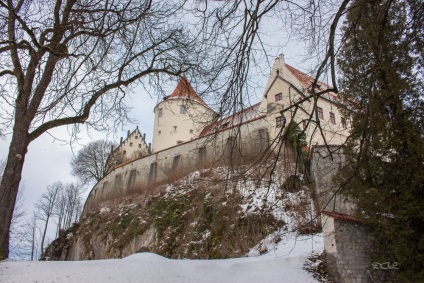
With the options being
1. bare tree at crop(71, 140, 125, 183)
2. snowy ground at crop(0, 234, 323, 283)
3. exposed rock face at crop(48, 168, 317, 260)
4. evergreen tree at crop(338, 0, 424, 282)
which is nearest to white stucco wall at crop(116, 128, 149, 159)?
bare tree at crop(71, 140, 125, 183)

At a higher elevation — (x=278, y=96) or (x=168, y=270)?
(x=278, y=96)

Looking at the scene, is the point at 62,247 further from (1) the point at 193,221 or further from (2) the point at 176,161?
(1) the point at 193,221

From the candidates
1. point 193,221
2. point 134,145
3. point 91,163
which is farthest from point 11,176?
point 134,145

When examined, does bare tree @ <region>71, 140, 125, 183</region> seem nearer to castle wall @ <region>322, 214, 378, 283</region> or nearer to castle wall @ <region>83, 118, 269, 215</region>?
castle wall @ <region>83, 118, 269, 215</region>

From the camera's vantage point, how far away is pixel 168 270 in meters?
8.40

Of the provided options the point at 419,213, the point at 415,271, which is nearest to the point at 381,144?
the point at 419,213

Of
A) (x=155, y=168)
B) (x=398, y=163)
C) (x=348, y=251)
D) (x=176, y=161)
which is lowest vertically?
(x=348, y=251)

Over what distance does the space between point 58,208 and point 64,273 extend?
3521 cm

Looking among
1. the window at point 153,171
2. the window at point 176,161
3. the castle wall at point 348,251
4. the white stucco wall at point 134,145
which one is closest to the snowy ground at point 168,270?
the castle wall at point 348,251

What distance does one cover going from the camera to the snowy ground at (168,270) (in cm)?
714

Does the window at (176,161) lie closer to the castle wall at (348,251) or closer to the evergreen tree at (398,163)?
the castle wall at (348,251)

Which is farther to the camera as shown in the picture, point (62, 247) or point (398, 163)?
point (62, 247)

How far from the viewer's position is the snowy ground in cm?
714

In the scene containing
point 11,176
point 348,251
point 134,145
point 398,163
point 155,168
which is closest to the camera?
point 11,176
